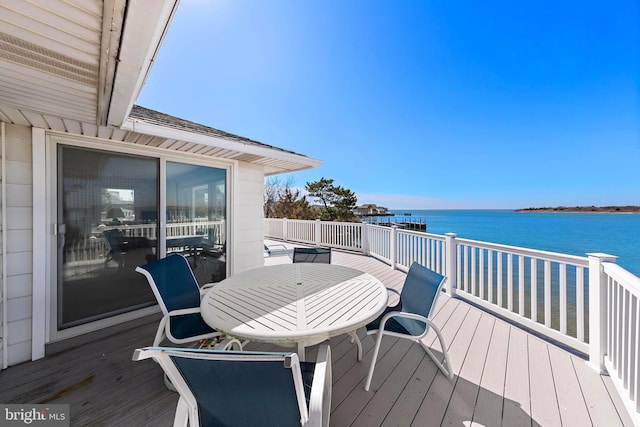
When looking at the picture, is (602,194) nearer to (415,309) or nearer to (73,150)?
(415,309)

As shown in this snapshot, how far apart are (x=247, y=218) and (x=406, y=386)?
320 centimetres

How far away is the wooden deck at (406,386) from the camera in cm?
153

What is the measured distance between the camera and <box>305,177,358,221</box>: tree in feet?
57.8

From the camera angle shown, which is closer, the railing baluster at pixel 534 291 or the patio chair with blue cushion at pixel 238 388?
the patio chair with blue cushion at pixel 238 388

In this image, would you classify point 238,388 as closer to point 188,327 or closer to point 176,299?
point 188,327

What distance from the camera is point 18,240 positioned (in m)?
2.17

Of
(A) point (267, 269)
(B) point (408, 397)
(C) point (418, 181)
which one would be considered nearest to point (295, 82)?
(A) point (267, 269)

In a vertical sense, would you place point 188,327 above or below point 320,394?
below

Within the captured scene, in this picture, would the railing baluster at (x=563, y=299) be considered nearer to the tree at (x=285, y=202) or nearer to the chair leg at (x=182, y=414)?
the chair leg at (x=182, y=414)

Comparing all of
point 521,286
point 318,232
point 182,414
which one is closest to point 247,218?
point 182,414

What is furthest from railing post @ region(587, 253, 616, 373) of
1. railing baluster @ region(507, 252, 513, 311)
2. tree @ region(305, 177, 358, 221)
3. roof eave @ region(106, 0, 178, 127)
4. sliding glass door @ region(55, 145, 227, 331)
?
tree @ region(305, 177, 358, 221)

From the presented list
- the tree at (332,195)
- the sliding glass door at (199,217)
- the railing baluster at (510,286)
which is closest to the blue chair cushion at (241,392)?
the sliding glass door at (199,217)

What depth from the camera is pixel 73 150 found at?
247 cm

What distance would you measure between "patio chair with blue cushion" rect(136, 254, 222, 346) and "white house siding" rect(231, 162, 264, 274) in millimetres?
1589
